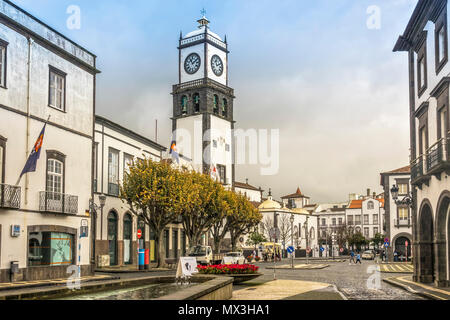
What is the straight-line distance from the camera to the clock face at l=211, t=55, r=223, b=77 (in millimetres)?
68562

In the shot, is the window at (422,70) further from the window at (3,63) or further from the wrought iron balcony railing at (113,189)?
the wrought iron balcony railing at (113,189)

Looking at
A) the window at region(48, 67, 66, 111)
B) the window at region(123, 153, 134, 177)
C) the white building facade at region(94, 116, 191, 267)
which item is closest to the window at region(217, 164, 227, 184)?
the white building facade at region(94, 116, 191, 267)

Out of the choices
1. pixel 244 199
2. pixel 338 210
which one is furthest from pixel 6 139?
pixel 338 210

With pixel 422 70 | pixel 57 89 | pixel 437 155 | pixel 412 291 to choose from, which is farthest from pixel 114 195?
pixel 437 155

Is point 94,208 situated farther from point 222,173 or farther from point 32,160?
point 222,173

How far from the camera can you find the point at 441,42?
21000 millimetres

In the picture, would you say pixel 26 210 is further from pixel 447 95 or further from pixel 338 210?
pixel 338 210

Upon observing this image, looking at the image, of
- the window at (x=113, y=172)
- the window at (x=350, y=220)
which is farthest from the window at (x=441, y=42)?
the window at (x=350, y=220)

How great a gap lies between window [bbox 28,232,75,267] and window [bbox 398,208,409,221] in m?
45.1

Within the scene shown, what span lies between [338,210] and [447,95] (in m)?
106

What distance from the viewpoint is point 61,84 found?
2697 centimetres

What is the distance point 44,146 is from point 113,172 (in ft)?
48.5

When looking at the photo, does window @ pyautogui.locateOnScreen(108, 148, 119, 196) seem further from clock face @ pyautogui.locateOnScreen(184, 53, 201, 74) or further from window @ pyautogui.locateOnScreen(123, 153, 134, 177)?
clock face @ pyautogui.locateOnScreen(184, 53, 201, 74)

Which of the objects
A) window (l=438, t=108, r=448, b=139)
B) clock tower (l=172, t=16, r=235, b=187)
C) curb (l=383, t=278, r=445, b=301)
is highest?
clock tower (l=172, t=16, r=235, b=187)
